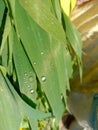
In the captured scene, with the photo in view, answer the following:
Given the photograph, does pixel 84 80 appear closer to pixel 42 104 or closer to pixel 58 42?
pixel 42 104

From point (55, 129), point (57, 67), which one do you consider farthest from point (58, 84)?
point (55, 129)

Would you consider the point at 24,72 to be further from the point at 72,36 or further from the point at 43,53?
the point at 72,36

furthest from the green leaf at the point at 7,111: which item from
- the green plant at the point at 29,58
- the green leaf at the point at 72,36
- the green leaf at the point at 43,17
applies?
the green leaf at the point at 72,36

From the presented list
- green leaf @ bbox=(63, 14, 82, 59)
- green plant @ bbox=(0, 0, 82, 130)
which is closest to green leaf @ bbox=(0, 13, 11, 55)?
green plant @ bbox=(0, 0, 82, 130)

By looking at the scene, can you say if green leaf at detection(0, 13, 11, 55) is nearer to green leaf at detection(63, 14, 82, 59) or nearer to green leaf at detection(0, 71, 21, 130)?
green leaf at detection(0, 71, 21, 130)

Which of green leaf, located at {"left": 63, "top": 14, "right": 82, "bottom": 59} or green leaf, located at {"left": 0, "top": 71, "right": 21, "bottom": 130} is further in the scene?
green leaf, located at {"left": 63, "top": 14, "right": 82, "bottom": 59}

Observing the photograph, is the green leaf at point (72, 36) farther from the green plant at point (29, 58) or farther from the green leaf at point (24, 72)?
the green leaf at point (24, 72)

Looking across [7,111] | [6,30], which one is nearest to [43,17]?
[6,30]
